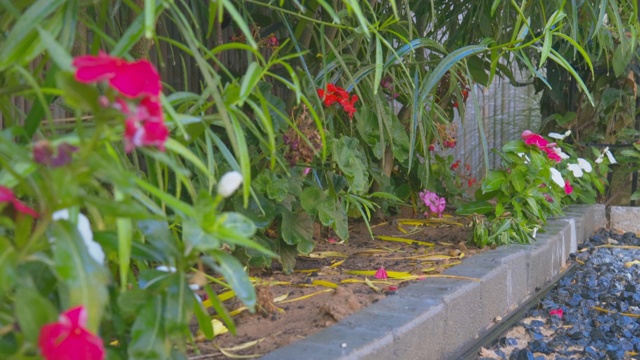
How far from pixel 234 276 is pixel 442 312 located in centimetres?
97

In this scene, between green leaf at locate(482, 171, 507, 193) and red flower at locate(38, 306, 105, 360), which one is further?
green leaf at locate(482, 171, 507, 193)

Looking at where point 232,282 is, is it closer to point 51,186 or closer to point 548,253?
point 51,186

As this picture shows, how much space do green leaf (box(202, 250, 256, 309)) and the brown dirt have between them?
10.8 inches

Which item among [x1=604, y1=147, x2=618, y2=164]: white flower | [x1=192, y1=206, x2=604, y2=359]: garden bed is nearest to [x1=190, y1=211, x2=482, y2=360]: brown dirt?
[x1=192, y1=206, x2=604, y2=359]: garden bed

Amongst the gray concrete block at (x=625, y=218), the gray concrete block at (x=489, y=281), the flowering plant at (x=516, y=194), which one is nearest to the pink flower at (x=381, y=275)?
the gray concrete block at (x=489, y=281)

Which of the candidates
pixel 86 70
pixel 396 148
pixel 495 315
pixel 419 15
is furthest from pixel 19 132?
pixel 419 15

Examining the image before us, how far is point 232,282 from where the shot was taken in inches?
39.1

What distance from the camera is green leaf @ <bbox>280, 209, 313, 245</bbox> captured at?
2094 mm

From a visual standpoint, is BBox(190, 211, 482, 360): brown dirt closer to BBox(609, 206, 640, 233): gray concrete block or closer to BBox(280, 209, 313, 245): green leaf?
BBox(280, 209, 313, 245): green leaf

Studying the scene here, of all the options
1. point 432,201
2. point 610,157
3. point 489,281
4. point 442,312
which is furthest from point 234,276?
point 610,157

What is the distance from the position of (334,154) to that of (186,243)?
1194 mm

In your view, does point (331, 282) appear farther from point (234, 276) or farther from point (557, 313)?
point (234, 276)

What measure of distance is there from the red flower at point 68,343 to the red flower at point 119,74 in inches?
9.2

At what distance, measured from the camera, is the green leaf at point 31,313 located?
781 mm
